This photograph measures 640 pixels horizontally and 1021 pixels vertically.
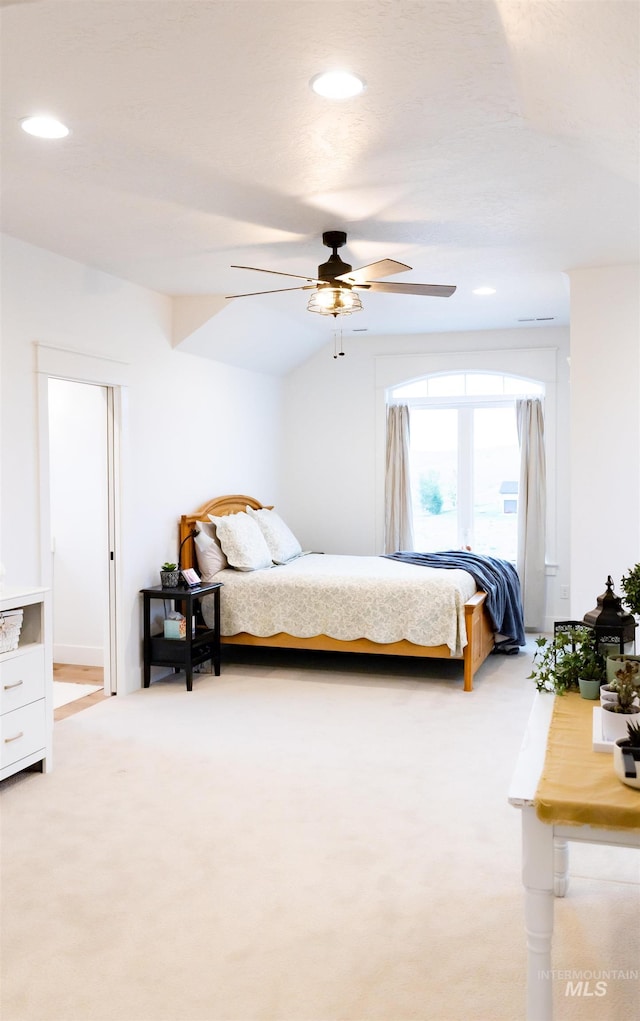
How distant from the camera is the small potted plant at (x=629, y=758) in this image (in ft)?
5.54

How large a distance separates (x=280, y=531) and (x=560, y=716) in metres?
4.78

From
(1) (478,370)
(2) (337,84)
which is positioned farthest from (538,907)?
(1) (478,370)

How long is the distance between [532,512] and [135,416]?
144 inches

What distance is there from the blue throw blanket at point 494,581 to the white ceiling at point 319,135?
213 cm

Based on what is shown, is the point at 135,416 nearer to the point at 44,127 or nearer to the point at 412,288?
the point at 412,288

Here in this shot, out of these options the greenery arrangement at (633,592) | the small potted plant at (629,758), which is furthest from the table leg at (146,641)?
the small potted plant at (629,758)

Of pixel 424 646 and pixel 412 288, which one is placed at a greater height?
pixel 412 288

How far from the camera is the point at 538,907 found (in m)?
1.73

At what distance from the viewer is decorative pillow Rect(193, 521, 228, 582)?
5906mm

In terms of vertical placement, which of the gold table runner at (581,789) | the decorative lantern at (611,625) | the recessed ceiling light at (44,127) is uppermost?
the recessed ceiling light at (44,127)

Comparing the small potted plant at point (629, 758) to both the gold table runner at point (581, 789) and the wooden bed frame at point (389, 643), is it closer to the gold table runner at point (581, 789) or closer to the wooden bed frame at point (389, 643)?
the gold table runner at point (581, 789)

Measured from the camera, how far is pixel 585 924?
2465 mm

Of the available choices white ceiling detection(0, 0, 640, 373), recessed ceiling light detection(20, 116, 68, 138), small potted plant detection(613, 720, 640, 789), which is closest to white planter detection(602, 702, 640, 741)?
small potted plant detection(613, 720, 640, 789)

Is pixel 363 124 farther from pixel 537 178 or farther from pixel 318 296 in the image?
pixel 318 296
